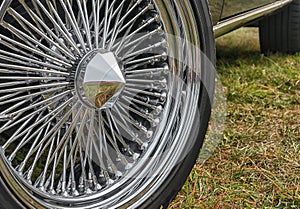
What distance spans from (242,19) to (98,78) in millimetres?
1070

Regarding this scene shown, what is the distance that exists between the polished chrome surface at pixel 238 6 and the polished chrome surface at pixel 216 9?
0.07 meters

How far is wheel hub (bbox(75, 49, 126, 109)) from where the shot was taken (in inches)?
61.2

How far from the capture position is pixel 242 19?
245 cm

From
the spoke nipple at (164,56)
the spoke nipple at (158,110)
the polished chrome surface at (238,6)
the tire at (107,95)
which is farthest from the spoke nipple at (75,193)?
the polished chrome surface at (238,6)

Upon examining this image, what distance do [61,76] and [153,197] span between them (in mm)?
414

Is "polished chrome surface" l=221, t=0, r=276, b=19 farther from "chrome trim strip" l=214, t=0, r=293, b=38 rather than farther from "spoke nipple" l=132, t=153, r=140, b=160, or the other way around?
"spoke nipple" l=132, t=153, r=140, b=160

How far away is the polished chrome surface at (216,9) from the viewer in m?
1.94

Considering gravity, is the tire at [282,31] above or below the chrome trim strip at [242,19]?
below

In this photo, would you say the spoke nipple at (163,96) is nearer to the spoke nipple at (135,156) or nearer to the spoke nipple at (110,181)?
the spoke nipple at (135,156)

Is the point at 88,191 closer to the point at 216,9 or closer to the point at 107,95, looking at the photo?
the point at 107,95

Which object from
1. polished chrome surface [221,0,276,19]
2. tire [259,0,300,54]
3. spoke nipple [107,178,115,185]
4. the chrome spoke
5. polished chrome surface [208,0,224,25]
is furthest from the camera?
tire [259,0,300,54]


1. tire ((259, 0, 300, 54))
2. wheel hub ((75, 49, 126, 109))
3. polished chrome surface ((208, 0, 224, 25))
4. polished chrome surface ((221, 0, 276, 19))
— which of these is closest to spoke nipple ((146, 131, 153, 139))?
wheel hub ((75, 49, 126, 109))

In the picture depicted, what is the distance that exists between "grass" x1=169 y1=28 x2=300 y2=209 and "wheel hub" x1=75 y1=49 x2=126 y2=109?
42cm

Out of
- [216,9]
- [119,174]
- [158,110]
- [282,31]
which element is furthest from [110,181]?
[282,31]
